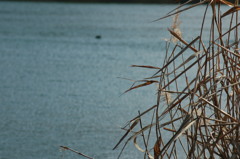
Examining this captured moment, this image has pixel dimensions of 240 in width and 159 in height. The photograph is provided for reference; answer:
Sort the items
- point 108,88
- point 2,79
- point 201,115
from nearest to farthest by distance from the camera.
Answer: point 201,115 → point 108,88 → point 2,79

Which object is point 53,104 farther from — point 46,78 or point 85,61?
point 85,61

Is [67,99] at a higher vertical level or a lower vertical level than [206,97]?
lower

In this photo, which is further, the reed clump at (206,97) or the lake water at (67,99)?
the lake water at (67,99)

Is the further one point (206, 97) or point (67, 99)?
point (67, 99)

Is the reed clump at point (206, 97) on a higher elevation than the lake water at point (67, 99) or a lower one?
higher

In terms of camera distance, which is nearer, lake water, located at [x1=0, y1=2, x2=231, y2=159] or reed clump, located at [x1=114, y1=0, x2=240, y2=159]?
reed clump, located at [x1=114, y1=0, x2=240, y2=159]

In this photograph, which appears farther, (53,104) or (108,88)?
(108,88)

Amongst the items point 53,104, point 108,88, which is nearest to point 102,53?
point 108,88

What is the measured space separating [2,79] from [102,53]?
6317mm

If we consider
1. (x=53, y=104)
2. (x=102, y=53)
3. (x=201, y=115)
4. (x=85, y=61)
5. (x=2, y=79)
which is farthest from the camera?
(x=102, y=53)

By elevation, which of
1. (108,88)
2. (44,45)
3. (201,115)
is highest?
(201,115)

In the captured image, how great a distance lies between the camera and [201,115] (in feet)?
9.09

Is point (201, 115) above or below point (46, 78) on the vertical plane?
above

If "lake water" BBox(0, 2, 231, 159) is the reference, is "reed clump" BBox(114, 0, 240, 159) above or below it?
above
